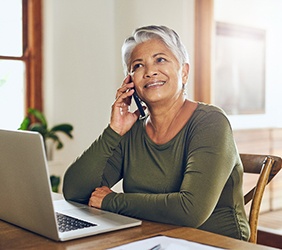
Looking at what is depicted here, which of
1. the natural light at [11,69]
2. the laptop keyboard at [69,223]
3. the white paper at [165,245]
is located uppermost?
the natural light at [11,69]

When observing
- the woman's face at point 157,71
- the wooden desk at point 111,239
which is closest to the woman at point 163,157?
the woman's face at point 157,71

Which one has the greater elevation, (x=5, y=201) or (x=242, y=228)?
(x=5, y=201)

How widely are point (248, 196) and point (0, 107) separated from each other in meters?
2.39

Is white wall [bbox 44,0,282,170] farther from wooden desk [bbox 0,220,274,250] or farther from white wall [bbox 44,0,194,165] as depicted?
wooden desk [bbox 0,220,274,250]

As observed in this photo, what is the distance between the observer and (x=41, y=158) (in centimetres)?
A: 125

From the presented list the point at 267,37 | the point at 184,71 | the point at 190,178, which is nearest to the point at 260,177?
the point at 190,178

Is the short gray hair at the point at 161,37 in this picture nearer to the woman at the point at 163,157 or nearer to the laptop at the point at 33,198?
the woman at the point at 163,157

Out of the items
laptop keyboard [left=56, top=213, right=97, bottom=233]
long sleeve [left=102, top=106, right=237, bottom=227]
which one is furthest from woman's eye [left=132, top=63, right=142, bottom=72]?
laptop keyboard [left=56, top=213, right=97, bottom=233]

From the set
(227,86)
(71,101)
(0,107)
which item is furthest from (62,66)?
(227,86)

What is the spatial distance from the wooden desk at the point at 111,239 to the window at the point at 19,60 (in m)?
2.47

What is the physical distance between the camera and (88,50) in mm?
4023

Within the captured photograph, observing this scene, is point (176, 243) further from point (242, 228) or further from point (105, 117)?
point (105, 117)

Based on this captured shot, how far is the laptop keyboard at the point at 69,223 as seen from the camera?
140 centimetres

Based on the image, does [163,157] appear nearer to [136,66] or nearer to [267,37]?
[136,66]
